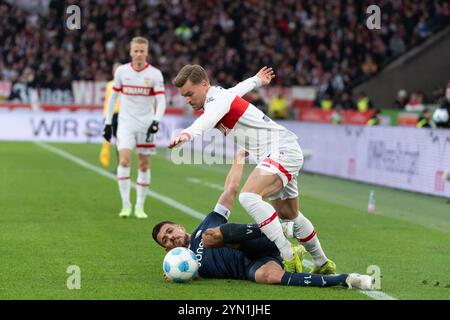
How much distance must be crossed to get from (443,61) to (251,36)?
30.8 feet

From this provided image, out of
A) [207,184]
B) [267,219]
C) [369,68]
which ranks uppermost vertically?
[369,68]

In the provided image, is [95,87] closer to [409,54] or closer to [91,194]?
[409,54]

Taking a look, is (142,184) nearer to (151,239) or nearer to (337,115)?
(151,239)

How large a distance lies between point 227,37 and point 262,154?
33.2 m

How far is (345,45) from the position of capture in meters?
40.6

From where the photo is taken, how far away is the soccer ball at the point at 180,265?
8562 mm

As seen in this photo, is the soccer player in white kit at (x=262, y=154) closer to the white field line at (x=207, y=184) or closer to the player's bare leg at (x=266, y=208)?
the player's bare leg at (x=266, y=208)

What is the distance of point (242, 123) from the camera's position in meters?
8.88

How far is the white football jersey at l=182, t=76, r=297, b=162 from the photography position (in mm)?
8623

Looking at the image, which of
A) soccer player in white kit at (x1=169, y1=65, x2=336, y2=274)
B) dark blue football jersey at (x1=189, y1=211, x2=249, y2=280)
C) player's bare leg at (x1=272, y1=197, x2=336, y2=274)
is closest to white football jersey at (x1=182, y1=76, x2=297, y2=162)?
soccer player in white kit at (x1=169, y1=65, x2=336, y2=274)

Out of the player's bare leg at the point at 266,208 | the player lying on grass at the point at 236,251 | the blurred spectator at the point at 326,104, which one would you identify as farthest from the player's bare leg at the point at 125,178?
the blurred spectator at the point at 326,104

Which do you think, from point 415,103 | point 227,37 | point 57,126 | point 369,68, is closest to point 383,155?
point 415,103

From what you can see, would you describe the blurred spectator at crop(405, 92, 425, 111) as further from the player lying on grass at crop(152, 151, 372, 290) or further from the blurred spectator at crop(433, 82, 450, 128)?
the player lying on grass at crop(152, 151, 372, 290)
